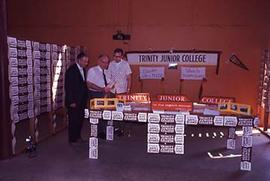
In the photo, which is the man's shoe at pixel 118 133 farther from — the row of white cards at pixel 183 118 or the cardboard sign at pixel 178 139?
the cardboard sign at pixel 178 139

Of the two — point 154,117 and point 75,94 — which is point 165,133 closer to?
point 154,117

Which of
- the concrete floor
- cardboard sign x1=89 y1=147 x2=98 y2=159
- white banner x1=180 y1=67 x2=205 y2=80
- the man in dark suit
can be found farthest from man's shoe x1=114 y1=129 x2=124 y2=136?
white banner x1=180 y1=67 x2=205 y2=80

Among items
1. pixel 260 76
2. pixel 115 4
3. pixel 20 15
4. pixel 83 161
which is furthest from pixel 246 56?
pixel 20 15

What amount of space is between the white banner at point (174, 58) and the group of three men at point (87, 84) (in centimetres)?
173

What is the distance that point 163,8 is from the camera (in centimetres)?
833

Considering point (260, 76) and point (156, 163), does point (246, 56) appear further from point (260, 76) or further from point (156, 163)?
point (156, 163)

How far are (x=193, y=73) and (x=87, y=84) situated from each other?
9.86 feet

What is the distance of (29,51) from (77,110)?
1.20 meters

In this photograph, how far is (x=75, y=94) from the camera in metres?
5.83

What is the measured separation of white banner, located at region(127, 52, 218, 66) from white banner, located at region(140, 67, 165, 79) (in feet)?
0.45

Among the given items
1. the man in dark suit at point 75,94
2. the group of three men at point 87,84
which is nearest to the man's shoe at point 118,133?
the group of three men at point 87,84

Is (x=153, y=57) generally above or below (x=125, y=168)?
above

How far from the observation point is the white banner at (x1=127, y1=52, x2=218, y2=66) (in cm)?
821

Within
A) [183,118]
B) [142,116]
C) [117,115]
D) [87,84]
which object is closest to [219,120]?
[183,118]
